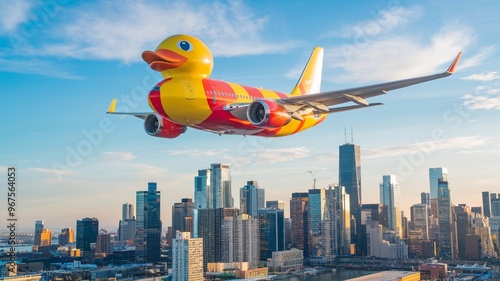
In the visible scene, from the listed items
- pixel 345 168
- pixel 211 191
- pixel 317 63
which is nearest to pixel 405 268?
pixel 211 191

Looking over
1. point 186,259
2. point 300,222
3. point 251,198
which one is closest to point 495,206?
point 300,222

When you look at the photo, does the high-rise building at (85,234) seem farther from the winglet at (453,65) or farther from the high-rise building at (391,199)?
the winglet at (453,65)

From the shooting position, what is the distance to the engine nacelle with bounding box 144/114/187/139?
15.3 m

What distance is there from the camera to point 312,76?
64.6 ft

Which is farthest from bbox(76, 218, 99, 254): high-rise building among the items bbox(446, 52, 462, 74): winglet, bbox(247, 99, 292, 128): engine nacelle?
bbox(446, 52, 462, 74): winglet

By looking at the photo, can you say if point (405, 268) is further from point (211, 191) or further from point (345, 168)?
point (345, 168)

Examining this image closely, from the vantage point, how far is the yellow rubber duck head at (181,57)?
13219 millimetres

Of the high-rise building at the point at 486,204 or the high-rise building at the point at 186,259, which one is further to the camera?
the high-rise building at the point at 486,204

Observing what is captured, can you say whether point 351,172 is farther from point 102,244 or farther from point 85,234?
point 85,234

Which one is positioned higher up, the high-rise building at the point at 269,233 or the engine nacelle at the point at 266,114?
the engine nacelle at the point at 266,114

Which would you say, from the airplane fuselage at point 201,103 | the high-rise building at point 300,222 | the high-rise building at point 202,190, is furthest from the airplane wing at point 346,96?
the high-rise building at point 202,190

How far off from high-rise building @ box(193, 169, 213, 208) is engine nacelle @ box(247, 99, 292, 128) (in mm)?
107911

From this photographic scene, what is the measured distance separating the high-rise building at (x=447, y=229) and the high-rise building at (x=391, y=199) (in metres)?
26.3

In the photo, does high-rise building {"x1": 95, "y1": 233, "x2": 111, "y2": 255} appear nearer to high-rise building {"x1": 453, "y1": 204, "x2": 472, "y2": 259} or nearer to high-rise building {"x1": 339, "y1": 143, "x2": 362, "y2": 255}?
high-rise building {"x1": 339, "y1": 143, "x2": 362, "y2": 255}
